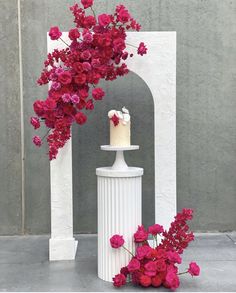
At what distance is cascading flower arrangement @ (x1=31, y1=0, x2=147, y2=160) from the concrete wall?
3.51ft

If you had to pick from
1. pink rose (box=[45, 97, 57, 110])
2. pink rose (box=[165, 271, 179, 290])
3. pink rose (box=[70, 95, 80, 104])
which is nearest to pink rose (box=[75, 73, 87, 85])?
pink rose (box=[70, 95, 80, 104])

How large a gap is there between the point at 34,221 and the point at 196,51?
2327 mm

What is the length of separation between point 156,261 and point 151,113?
72.9 inches

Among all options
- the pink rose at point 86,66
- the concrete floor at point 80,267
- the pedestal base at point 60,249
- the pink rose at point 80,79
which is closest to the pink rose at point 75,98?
the pink rose at point 80,79

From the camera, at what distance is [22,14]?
14.1 ft

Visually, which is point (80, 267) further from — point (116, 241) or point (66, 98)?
point (66, 98)

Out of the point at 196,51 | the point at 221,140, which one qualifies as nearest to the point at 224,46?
the point at 196,51

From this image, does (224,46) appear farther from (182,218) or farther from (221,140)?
(182,218)

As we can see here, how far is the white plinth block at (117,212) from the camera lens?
298 centimetres

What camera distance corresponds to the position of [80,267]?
331 centimetres

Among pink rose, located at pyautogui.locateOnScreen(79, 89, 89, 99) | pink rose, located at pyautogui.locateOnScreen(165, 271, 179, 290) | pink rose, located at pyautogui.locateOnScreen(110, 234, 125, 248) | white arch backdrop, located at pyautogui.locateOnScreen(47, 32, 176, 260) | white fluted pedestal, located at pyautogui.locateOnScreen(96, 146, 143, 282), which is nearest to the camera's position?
pink rose, located at pyautogui.locateOnScreen(165, 271, 179, 290)

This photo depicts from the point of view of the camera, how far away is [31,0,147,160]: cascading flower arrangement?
315 cm

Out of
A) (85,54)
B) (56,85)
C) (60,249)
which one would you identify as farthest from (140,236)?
(85,54)

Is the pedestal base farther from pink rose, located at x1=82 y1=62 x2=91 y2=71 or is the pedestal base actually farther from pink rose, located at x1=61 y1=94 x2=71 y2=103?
pink rose, located at x1=82 y1=62 x2=91 y2=71
